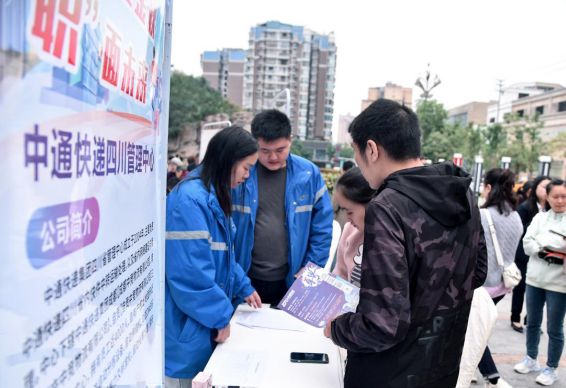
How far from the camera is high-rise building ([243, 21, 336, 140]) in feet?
197

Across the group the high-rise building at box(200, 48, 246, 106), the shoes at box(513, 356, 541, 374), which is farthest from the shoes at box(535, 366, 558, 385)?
the high-rise building at box(200, 48, 246, 106)

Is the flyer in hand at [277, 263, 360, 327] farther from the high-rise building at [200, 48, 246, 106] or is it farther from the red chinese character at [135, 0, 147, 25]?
the high-rise building at [200, 48, 246, 106]

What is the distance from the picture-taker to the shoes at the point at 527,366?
3344mm

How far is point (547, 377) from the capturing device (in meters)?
3.18

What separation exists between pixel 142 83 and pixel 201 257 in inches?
34.8

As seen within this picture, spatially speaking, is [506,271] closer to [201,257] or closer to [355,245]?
[355,245]

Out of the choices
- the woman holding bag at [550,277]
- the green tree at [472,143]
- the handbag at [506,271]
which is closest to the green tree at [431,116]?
the green tree at [472,143]

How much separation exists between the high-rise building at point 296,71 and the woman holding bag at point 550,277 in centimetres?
5680

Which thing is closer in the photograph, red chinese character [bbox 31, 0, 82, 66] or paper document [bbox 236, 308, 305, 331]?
red chinese character [bbox 31, 0, 82, 66]

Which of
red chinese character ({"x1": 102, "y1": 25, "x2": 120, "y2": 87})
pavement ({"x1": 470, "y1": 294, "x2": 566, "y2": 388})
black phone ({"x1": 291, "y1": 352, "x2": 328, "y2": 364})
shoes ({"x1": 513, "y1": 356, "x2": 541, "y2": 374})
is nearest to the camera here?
red chinese character ({"x1": 102, "y1": 25, "x2": 120, "y2": 87})

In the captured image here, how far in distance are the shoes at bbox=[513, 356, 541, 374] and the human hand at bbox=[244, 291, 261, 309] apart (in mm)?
2464

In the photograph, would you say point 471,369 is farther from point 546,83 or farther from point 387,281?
point 546,83

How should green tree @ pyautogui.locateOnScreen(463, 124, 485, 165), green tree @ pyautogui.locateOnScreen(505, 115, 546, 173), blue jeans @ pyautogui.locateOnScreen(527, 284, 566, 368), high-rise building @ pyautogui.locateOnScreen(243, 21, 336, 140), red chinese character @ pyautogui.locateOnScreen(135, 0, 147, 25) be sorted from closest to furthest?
red chinese character @ pyautogui.locateOnScreen(135, 0, 147, 25) → blue jeans @ pyautogui.locateOnScreen(527, 284, 566, 368) → green tree @ pyautogui.locateOnScreen(505, 115, 546, 173) → green tree @ pyautogui.locateOnScreen(463, 124, 485, 165) → high-rise building @ pyautogui.locateOnScreen(243, 21, 336, 140)

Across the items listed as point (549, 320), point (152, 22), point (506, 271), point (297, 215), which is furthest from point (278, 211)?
point (549, 320)
